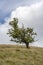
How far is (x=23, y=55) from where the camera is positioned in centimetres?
4825

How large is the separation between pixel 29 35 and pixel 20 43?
3.74 metres

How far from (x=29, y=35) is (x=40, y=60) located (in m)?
24.6

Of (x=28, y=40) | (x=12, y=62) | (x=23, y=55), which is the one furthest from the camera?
(x=28, y=40)

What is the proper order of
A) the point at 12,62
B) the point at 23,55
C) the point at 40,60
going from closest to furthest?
the point at 12,62 < the point at 40,60 < the point at 23,55

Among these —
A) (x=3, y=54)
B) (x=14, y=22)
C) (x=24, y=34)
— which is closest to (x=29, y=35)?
(x=24, y=34)

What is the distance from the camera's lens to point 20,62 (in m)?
40.2

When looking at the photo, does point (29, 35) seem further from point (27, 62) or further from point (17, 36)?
point (27, 62)

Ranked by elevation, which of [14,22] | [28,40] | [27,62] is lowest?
[27,62]

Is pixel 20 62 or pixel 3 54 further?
pixel 3 54

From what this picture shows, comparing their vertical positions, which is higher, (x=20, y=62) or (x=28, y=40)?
(x=28, y=40)

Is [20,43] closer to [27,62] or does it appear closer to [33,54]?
[33,54]

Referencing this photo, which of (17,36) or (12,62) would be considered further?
(17,36)

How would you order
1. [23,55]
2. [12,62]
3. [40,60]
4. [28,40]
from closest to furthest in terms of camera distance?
[12,62]
[40,60]
[23,55]
[28,40]

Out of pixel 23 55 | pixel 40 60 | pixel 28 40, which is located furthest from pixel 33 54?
pixel 28 40
